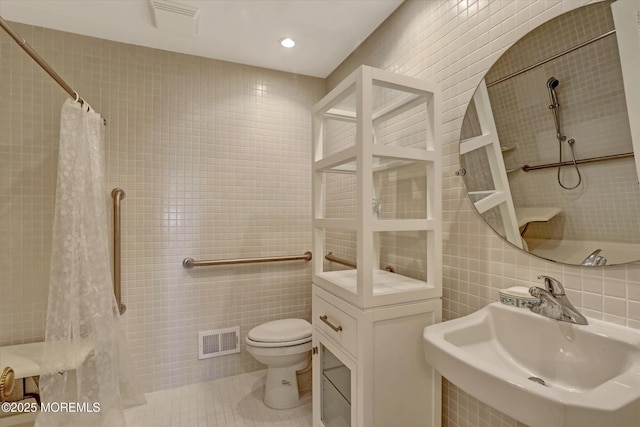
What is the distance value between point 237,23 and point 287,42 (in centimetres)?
33

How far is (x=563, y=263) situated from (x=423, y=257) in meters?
0.60

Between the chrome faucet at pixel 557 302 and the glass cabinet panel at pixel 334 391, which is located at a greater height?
the chrome faucet at pixel 557 302

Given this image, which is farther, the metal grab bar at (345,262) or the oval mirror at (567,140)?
the metal grab bar at (345,262)

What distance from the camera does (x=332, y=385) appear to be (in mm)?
1479

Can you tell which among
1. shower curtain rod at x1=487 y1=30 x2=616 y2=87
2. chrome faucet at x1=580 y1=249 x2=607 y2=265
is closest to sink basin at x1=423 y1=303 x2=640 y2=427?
chrome faucet at x1=580 y1=249 x2=607 y2=265

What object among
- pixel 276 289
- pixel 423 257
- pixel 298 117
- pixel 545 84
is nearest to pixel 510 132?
pixel 545 84

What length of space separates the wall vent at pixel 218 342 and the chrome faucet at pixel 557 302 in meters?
1.97

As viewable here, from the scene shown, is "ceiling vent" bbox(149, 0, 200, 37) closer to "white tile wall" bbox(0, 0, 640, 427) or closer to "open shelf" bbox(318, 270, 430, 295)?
"white tile wall" bbox(0, 0, 640, 427)

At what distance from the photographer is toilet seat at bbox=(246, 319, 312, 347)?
186 cm

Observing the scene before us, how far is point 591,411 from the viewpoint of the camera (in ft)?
2.01

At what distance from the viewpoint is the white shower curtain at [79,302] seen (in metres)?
1.34

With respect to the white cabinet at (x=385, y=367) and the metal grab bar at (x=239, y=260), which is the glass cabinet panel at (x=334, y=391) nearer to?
the white cabinet at (x=385, y=367)

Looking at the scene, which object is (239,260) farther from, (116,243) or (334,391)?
(334,391)

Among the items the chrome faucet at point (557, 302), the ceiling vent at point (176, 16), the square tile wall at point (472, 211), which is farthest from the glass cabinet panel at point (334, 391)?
the ceiling vent at point (176, 16)
